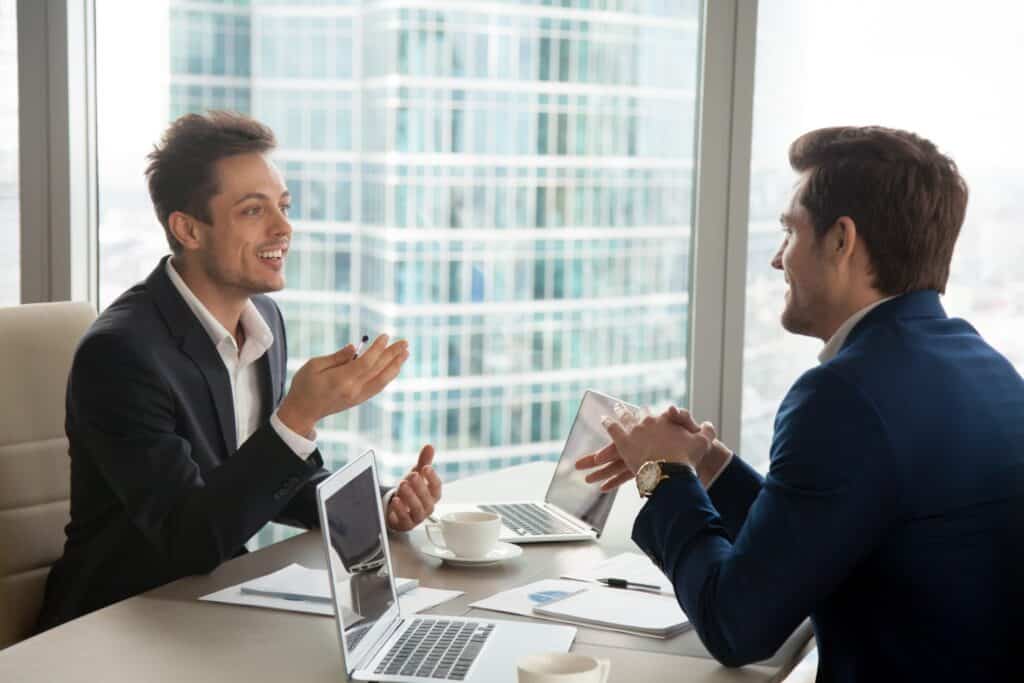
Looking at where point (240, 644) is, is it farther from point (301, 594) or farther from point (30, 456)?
point (30, 456)

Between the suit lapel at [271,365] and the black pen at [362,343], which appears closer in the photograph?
the black pen at [362,343]

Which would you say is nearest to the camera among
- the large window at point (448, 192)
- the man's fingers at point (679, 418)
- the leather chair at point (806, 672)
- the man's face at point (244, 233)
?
the man's fingers at point (679, 418)

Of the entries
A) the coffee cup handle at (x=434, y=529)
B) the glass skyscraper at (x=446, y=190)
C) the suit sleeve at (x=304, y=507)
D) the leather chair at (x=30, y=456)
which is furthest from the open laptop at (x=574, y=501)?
the glass skyscraper at (x=446, y=190)

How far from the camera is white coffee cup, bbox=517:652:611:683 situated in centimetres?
106

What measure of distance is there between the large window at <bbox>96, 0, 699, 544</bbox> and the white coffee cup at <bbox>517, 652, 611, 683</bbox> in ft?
24.3

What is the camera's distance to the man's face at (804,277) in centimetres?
138

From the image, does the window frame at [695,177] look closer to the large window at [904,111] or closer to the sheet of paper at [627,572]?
the large window at [904,111]

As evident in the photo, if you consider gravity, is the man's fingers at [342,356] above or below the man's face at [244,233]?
below

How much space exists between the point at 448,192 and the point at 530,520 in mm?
16729

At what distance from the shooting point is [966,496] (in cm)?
122

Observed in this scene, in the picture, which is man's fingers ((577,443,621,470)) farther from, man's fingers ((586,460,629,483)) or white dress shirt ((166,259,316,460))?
white dress shirt ((166,259,316,460))

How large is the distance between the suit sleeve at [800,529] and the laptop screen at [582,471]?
550 mm

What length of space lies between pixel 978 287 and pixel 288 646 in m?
1.78

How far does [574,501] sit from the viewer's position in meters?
1.88
